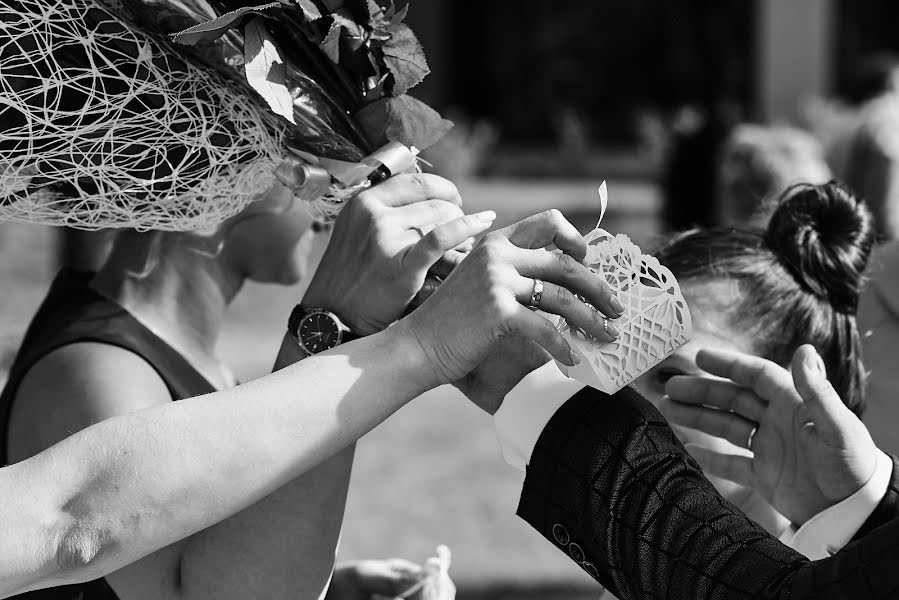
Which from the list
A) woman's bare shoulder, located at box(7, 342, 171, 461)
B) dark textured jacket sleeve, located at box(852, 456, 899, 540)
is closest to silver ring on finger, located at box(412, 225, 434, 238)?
woman's bare shoulder, located at box(7, 342, 171, 461)

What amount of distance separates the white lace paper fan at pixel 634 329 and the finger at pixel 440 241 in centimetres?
19

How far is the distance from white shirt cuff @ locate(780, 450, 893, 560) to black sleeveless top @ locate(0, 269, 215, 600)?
3.16 ft

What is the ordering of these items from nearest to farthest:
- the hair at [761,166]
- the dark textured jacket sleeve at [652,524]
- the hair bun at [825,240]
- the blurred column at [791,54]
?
the dark textured jacket sleeve at [652,524]
the hair bun at [825,240]
the hair at [761,166]
the blurred column at [791,54]

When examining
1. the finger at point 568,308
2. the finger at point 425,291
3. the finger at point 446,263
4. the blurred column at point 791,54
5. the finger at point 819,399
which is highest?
the finger at point 568,308

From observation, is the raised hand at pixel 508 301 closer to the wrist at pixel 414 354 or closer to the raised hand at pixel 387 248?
the wrist at pixel 414 354

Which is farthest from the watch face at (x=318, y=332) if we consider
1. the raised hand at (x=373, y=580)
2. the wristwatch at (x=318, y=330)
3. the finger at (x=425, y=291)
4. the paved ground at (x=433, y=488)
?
the paved ground at (x=433, y=488)

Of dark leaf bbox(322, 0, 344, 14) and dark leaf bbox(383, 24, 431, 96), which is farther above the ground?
dark leaf bbox(322, 0, 344, 14)

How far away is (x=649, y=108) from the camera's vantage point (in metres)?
19.9

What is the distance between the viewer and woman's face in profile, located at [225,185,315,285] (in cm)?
188

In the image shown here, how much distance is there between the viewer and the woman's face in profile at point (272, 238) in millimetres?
1879

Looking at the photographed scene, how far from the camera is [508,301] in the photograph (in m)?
1.31

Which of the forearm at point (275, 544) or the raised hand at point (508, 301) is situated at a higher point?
the raised hand at point (508, 301)

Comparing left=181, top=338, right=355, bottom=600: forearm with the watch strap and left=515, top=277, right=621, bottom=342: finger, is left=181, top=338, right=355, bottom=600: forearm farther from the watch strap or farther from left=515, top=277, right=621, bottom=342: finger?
left=515, top=277, right=621, bottom=342: finger

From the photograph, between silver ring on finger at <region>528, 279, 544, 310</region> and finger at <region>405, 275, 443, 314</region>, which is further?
finger at <region>405, 275, 443, 314</region>
